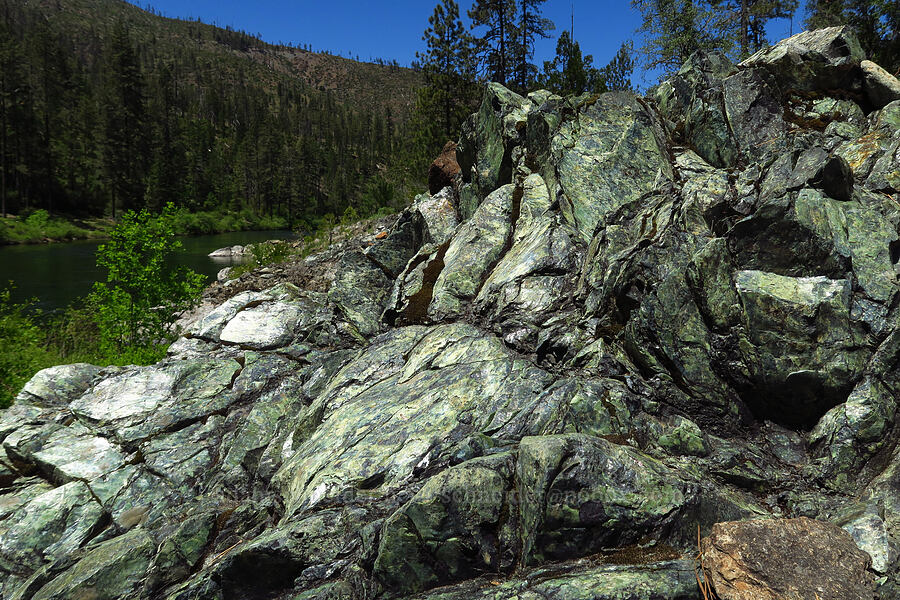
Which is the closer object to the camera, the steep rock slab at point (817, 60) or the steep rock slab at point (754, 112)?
the steep rock slab at point (754, 112)

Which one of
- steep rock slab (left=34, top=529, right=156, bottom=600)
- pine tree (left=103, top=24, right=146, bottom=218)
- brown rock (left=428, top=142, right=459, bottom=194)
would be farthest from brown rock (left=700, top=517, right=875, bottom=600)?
pine tree (left=103, top=24, right=146, bottom=218)

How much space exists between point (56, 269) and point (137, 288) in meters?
37.4

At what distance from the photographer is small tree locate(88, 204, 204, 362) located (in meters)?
15.1

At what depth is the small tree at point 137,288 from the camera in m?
15.1

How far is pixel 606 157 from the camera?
1159 cm

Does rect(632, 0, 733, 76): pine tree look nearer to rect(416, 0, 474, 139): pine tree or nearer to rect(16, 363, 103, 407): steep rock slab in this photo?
rect(416, 0, 474, 139): pine tree

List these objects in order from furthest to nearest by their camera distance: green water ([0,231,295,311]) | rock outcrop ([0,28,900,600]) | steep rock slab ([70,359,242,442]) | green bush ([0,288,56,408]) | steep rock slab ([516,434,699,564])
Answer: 1. green water ([0,231,295,311])
2. green bush ([0,288,56,408])
3. steep rock slab ([70,359,242,442])
4. rock outcrop ([0,28,900,600])
5. steep rock slab ([516,434,699,564])

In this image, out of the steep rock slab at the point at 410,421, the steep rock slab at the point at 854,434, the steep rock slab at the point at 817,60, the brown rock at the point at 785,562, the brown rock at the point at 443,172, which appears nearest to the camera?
the brown rock at the point at 785,562

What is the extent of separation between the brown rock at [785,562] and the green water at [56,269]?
89.1 feet

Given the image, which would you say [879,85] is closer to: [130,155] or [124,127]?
[130,155]

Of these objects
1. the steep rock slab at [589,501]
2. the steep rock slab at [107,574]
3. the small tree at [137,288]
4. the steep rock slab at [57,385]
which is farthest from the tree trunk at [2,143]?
the steep rock slab at [589,501]

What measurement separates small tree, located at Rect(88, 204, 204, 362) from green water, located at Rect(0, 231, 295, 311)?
10.2 m

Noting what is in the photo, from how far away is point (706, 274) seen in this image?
6969mm

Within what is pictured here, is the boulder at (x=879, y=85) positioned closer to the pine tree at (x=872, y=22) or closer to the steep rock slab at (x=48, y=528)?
the pine tree at (x=872, y=22)
